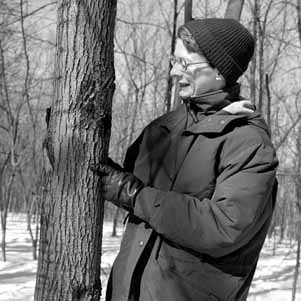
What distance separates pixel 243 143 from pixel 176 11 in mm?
6727

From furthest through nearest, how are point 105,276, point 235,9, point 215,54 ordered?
point 105,276 → point 235,9 → point 215,54

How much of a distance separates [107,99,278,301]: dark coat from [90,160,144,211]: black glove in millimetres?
32

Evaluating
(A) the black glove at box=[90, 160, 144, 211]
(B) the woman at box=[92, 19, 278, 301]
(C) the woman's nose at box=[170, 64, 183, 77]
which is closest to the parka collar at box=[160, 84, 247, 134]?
(B) the woman at box=[92, 19, 278, 301]

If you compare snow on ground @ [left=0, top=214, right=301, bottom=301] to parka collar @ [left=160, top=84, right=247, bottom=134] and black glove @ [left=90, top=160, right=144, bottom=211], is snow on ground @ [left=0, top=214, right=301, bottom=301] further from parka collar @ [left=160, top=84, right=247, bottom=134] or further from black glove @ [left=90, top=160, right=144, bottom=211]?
parka collar @ [left=160, top=84, right=247, bottom=134]

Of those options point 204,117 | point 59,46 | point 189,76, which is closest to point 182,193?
point 204,117

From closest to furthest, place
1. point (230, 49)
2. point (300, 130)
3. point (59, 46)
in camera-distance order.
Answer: point (230, 49) → point (59, 46) → point (300, 130)

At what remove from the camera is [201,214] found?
52.1 inches

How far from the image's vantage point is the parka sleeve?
1.30 m

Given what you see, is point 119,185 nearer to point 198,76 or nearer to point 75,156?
point 75,156

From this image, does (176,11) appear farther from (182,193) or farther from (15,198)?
(15,198)

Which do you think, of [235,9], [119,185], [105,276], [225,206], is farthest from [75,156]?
[105,276]

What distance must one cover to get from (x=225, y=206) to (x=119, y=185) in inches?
14.5

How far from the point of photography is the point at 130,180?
4.72 feet

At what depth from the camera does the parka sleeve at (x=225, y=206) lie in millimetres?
1299
